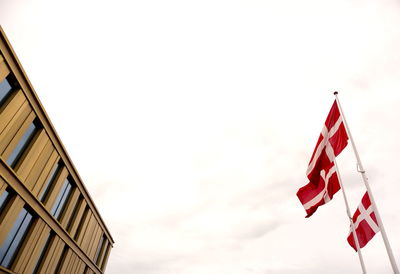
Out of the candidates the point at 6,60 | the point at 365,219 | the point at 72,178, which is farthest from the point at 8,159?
the point at 365,219

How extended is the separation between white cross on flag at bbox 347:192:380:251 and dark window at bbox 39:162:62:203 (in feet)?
70.8

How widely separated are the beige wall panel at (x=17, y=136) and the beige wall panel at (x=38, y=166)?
2.59m

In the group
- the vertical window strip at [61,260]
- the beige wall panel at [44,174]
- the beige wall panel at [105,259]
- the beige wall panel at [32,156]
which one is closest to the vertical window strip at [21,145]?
the beige wall panel at [32,156]

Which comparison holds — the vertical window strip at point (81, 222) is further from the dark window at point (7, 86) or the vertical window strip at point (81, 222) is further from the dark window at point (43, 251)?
the dark window at point (7, 86)

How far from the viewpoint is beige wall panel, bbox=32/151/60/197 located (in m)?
19.7

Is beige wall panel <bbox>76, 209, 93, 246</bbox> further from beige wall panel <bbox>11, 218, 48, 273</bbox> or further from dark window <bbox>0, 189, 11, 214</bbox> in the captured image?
dark window <bbox>0, 189, 11, 214</bbox>

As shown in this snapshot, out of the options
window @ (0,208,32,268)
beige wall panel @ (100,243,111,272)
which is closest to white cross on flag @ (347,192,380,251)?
window @ (0,208,32,268)

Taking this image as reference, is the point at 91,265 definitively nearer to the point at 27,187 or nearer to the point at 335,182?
the point at 27,187

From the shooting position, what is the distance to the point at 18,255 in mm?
18625

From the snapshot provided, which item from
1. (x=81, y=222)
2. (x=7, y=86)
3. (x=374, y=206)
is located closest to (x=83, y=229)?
(x=81, y=222)

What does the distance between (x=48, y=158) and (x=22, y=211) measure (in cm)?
427

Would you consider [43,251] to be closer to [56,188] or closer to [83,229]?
[56,188]

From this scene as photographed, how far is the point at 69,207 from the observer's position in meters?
25.3

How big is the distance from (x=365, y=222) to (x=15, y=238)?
21.8 metres
